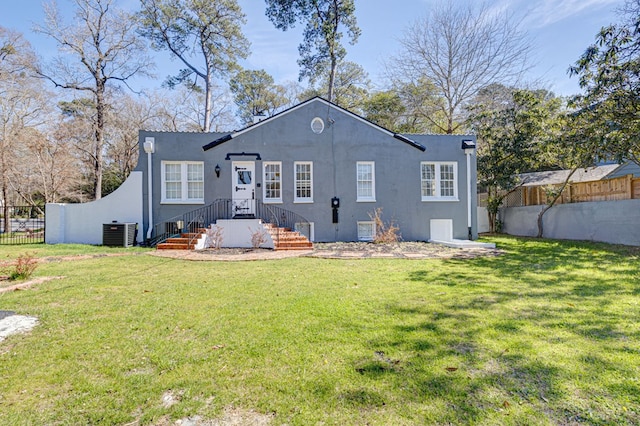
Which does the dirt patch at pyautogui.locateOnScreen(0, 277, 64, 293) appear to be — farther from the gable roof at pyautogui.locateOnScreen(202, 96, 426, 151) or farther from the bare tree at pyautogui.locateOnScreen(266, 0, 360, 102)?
the bare tree at pyautogui.locateOnScreen(266, 0, 360, 102)

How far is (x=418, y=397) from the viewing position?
2.37m

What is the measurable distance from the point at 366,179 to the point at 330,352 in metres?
11.3

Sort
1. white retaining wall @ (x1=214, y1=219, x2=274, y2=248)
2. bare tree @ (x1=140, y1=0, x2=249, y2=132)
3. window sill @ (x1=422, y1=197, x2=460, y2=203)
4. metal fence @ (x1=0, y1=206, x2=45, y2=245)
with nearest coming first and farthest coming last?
white retaining wall @ (x1=214, y1=219, x2=274, y2=248)
window sill @ (x1=422, y1=197, x2=460, y2=203)
metal fence @ (x1=0, y1=206, x2=45, y2=245)
bare tree @ (x1=140, y1=0, x2=249, y2=132)

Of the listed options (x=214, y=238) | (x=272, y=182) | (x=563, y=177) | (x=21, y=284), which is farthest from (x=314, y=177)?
(x=563, y=177)

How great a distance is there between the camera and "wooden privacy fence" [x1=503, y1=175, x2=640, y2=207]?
1250 centimetres

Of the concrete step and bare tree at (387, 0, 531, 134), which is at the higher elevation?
bare tree at (387, 0, 531, 134)

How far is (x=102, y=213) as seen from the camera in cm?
1293

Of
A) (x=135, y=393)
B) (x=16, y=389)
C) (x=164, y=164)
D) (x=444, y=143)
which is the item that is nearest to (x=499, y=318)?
(x=135, y=393)

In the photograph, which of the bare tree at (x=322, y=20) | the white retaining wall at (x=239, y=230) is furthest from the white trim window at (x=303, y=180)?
the bare tree at (x=322, y=20)

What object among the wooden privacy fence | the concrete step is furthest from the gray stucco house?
the wooden privacy fence

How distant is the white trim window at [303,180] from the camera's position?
44.5 feet

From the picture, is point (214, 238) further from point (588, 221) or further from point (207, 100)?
point (207, 100)

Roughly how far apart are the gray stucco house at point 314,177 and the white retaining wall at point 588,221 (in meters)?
4.81

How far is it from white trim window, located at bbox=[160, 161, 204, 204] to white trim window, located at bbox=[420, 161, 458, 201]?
970 centimetres
